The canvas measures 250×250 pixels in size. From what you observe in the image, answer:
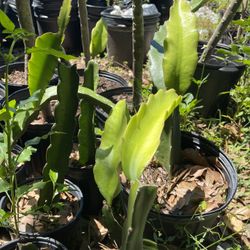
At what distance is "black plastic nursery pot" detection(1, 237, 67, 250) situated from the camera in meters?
0.98

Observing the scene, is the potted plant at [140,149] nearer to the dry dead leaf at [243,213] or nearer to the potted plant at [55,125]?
the potted plant at [55,125]

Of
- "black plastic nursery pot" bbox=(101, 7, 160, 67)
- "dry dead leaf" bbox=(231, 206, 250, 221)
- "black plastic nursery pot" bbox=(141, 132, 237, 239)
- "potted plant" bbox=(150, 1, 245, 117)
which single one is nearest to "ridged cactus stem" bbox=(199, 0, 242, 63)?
"potted plant" bbox=(150, 1, 245, 117)

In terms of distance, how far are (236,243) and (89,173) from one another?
0.59 m

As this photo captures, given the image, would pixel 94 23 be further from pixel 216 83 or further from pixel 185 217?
pixel 185 217

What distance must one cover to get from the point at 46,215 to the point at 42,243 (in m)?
0.15

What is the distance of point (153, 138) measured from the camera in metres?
0.74

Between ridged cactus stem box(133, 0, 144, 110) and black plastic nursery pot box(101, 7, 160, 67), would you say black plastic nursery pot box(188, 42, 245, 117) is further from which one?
black plastic nursery pot box(101, 7, 160, 67)

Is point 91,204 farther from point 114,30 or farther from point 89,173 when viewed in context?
point 114,30

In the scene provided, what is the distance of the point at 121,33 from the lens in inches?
103

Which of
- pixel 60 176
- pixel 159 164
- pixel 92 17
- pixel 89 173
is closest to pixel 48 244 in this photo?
pixel 60 176

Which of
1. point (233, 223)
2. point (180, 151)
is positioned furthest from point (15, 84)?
point (233, 223)

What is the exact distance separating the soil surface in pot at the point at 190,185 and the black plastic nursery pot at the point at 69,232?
9.4 inches

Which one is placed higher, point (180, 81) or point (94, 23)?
point (180, 81)

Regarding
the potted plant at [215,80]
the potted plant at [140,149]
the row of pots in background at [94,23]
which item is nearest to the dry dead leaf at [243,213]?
the potted plant at [215,80]
